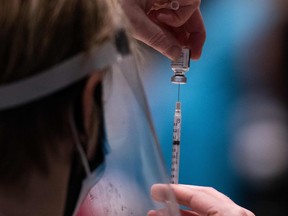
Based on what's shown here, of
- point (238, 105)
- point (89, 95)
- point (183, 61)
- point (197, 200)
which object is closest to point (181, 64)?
Answer: point (183, 61)

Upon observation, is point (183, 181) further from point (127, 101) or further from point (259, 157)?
point (127, 101)

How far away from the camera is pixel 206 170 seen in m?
1.40

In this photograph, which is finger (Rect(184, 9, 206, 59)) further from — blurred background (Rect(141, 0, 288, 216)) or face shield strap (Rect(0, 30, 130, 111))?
face shield strap (Rect(0, 30, 130, 111))

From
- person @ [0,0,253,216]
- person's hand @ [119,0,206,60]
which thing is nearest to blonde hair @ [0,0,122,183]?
person @ [0,0,253,216]

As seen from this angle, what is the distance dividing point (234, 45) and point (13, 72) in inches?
40.0

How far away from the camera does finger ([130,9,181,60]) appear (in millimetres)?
918

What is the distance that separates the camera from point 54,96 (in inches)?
20.0

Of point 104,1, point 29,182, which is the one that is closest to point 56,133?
point 29,182

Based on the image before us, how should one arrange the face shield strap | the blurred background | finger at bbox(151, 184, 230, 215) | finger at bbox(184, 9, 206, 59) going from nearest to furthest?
the face shield strap
finger at bbox(151, 184, 230, 215)
finger at bbox(184, 9, 206, 59)
the blurred background

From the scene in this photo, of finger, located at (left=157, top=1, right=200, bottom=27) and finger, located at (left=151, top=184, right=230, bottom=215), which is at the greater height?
finger, located at (left=157, top=1, right=200, bottom=27)

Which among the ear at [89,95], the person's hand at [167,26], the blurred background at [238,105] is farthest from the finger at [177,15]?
the ear at [89,95]

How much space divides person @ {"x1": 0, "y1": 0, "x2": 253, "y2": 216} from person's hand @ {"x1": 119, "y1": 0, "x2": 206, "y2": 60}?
0.33 metres

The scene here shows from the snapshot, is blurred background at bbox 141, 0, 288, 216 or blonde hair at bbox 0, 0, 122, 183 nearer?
blonde hair at bbox 0, 0, 122, 183

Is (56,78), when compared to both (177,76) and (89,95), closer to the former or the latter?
(89,95)
